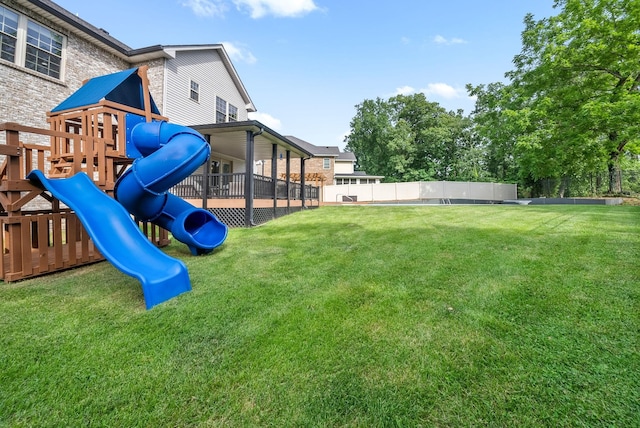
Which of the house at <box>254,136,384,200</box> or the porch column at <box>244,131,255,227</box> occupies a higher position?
the house at <box>254,136,384,200</box>

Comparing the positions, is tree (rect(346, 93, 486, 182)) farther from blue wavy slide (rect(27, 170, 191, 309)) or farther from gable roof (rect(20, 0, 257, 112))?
blue wavy slide (rect(27, 170, 191, 309))

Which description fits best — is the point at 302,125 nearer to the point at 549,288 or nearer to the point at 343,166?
the point at 343,166

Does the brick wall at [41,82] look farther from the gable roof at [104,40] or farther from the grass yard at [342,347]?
the grass yard at [342,347]

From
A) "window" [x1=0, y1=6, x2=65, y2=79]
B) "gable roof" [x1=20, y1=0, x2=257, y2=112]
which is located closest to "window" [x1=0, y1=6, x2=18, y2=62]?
"window" [x1=0, y1=6, x2=65, y2=79]

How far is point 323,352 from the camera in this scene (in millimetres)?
2299

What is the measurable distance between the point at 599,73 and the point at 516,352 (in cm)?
2445

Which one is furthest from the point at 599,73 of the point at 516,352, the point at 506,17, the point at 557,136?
the point at 516,352

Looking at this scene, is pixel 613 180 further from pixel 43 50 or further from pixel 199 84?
pixel 43 50

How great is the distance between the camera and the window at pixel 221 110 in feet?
51.2

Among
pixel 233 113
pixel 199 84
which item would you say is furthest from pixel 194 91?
pixel 233 113

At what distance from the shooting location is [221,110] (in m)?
16.0

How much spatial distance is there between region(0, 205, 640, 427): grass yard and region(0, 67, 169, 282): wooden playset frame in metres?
0.44

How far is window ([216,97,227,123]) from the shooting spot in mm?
15609

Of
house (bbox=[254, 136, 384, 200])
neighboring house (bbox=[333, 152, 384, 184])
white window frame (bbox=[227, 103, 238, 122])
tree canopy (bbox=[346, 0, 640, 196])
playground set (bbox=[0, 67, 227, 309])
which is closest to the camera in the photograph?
playground set (bbox=[0, 67, 227, 309])
